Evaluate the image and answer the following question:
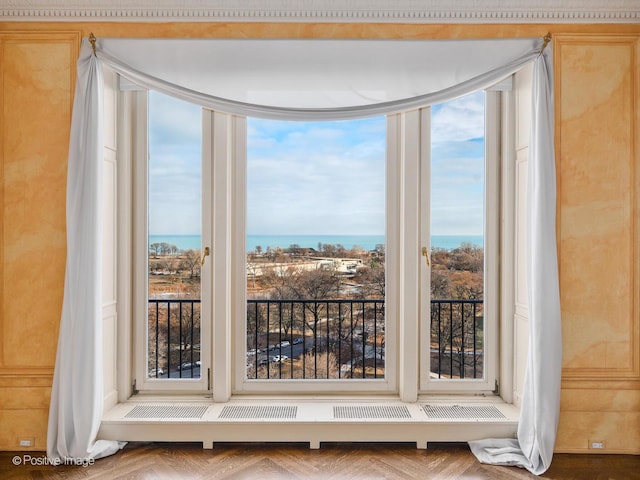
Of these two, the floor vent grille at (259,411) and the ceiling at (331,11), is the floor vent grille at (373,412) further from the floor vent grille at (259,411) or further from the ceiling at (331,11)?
the ceiling at (331,11)

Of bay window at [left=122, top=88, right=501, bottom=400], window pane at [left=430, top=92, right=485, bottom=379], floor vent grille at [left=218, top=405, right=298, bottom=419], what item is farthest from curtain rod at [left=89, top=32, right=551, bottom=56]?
floor vent grille at [left=218, top=405, right=298, bottom=419]

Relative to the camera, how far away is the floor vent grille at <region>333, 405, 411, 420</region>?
241 cm

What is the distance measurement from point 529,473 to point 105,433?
2.27 metres

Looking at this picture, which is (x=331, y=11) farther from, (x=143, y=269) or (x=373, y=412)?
(x=373, y=412)

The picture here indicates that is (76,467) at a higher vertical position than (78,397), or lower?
lower

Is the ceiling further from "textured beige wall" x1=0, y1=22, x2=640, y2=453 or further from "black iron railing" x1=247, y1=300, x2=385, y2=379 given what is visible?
"black iron railing" x1=247, y1=300, x2=385, y2=379

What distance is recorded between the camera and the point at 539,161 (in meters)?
2.24

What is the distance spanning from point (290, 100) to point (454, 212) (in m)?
1.19

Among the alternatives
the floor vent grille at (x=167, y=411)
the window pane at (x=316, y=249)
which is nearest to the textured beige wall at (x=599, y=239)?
the window pane at (x=316, y=249)

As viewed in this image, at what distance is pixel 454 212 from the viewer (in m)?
2.65

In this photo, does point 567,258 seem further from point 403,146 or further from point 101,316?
Result: point 101,316

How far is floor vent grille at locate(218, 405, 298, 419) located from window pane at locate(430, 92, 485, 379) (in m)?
0.92

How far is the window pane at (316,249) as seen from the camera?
2.67 meters

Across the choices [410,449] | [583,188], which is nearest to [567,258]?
[583,188]
